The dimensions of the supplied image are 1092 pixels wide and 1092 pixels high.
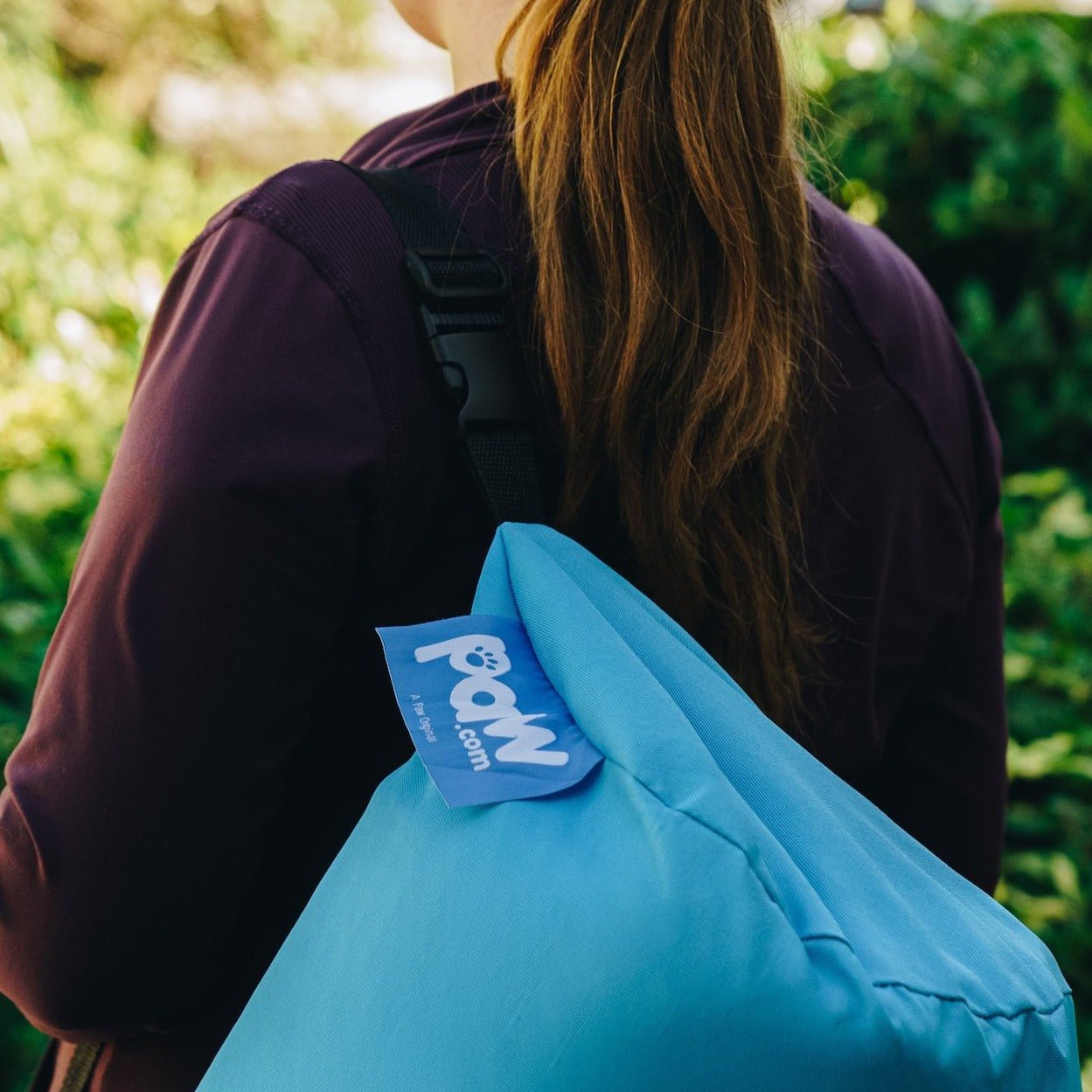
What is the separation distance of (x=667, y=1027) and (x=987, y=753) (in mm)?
820

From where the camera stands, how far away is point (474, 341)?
0.91 m

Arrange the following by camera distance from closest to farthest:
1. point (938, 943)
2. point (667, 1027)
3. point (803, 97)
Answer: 1. point (667, 1027)
2. point (938, 943)
3. point (803, 97)

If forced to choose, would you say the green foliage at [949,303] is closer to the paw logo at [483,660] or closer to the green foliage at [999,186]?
the green foliage at [999,186]

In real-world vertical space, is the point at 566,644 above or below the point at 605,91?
below

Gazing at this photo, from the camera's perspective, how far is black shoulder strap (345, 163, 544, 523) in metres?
0.90

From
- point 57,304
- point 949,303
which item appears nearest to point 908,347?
point 949,303

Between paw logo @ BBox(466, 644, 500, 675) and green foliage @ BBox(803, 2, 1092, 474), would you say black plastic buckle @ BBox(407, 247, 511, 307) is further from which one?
green foliage @ BBox(803, 2, 1092, 474)

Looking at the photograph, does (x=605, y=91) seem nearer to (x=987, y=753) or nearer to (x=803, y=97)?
(x=803, y=97)

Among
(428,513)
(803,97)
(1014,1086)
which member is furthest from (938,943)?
(803,97)

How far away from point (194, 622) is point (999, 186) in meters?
2.71

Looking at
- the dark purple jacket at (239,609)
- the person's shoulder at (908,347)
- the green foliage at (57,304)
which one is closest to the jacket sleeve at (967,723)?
the person's shoulder at (908,347)

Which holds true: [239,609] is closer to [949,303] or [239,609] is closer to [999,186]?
[999,186]

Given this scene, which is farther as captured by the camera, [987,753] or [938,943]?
[987,753]

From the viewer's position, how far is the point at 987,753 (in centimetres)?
142
